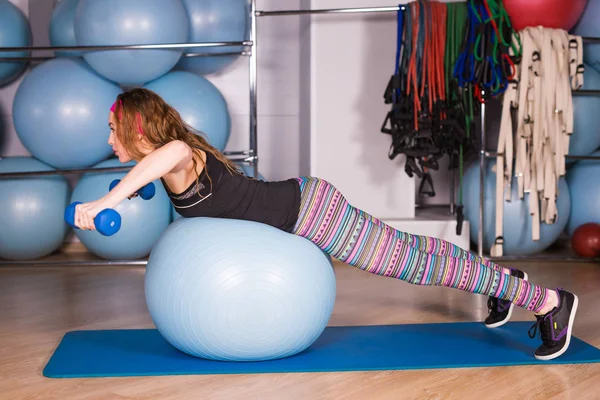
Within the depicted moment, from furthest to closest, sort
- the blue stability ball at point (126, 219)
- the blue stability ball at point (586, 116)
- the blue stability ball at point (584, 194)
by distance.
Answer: the blue stability ball at point (584, 194), the blue stability ball at point (586, 116), the blue stability ball at point (126, 219)

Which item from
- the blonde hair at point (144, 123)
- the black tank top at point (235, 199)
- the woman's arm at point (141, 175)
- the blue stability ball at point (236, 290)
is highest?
the blonde hair at point (144, 123)

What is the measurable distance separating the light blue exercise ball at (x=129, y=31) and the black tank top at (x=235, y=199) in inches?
64.9

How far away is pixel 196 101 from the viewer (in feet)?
13.8

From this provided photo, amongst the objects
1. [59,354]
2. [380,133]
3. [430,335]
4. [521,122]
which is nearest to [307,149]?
[380,133]

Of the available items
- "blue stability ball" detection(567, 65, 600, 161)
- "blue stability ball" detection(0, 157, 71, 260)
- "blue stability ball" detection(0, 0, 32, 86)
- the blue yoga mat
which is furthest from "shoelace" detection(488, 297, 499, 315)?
"blue stability ball" detection(0, 0, 32, 86)

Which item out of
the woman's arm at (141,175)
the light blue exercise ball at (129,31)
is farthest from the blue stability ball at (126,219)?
the woman's arm at (141,175)

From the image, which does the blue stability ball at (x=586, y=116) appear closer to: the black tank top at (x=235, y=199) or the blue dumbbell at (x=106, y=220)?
the black tank top at (x=235, y=199)

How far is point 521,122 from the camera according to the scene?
164 inches

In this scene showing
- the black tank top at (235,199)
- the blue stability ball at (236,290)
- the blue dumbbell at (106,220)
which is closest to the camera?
the blue dumbbell at (106,220)

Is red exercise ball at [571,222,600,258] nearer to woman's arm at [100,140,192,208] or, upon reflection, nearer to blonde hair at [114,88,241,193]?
blonde hair at [114,88,241,193]

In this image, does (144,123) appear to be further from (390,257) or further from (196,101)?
(196,101)

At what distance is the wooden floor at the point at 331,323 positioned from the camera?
2.27m

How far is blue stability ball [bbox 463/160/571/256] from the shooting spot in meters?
4.36

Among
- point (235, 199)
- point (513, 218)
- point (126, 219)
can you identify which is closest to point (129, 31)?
point (126, 219)
